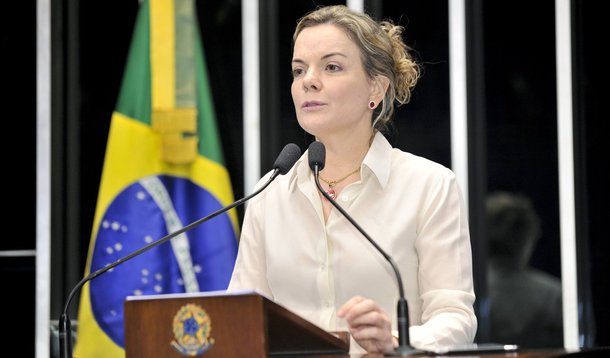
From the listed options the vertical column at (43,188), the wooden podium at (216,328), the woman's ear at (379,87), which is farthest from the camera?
the vertical column at (43,188)

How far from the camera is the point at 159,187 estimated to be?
394 centimetres

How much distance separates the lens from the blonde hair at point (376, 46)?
264 cm

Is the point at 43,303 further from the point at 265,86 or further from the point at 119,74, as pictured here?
the point at 265,86

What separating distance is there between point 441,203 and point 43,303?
213 centimetres

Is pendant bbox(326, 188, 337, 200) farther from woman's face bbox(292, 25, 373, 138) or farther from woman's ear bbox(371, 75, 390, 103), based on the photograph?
woman's ear bbox(371, 75, 390, 103)

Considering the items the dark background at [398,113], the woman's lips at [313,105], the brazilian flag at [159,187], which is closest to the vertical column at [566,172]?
the dark background at [398,113]

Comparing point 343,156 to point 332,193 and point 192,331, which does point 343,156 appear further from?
point 192,331

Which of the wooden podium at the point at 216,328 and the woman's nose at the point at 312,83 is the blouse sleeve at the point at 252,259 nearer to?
the woman's nose at the point at 312,83

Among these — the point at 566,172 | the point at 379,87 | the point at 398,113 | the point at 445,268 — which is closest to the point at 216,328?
the point at 445,268

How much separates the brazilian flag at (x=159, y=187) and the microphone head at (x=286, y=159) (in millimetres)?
1727

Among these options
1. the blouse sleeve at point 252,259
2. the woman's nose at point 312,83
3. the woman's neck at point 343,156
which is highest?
the woman's nose at point 312,83

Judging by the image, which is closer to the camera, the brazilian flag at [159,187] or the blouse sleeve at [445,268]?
the blouse sleeve at [445,268]

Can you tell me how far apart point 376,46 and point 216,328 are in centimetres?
121

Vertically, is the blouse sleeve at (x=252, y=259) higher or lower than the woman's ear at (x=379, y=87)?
lower
